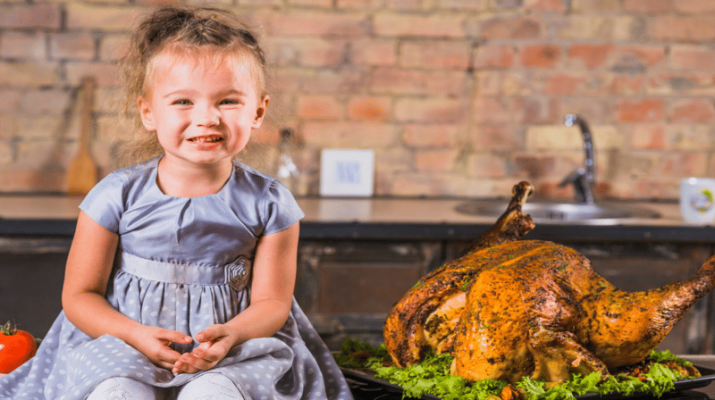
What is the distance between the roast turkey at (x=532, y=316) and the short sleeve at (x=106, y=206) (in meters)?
0.37

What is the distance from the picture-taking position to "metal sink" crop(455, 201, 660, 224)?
1983mm

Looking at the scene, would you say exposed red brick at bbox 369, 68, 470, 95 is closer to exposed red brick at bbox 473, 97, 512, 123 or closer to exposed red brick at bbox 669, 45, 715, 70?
exposed red brick at bbox 473, 97, 512, 123

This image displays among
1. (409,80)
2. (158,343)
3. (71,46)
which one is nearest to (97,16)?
(71,46)

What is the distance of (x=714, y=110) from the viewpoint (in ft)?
7.37

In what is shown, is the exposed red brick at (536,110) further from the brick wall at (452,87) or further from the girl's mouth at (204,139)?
the girl's mouth at (204,139)

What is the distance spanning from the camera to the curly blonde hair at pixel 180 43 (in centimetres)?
78

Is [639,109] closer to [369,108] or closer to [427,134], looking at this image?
[427,134]

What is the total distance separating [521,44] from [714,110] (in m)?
0.72

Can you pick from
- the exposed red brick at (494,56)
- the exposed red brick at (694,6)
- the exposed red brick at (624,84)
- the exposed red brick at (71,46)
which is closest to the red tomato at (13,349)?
the exposed red brick at (71,46)

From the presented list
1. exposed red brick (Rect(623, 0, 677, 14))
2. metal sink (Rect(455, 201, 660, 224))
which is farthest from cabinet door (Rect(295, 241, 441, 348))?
exposed red brick (Rect(623, 0, 677, 14))

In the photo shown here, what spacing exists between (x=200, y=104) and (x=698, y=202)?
151 centimetres

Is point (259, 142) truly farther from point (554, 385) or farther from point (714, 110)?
point (714, 110)

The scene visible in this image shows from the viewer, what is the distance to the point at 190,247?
2.69ft

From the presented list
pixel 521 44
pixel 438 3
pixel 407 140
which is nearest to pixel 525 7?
pixel 521 44
